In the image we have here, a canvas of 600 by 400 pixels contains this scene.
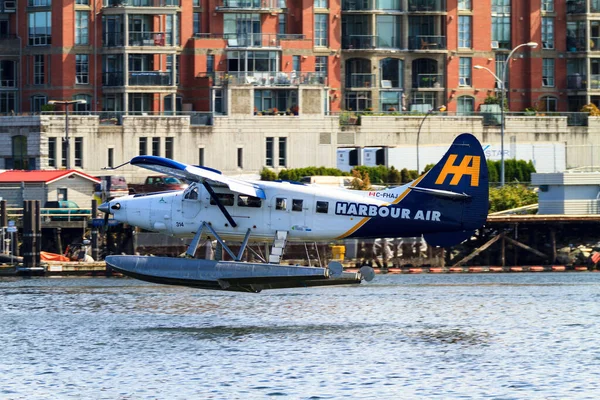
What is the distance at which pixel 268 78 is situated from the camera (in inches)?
3989

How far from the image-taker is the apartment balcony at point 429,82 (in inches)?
4385

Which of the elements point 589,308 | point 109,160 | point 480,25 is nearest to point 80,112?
point 109,160

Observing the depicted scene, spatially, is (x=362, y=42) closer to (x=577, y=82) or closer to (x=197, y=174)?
(x=577, y=82)

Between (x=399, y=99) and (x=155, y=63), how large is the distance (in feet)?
63.6

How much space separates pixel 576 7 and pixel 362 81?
59.4 feet

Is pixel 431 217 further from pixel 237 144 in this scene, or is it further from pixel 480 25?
pixel 480 25

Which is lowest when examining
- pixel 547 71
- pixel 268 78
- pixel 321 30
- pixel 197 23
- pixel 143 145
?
pixel 143 145

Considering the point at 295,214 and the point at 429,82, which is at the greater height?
the point at 429,82

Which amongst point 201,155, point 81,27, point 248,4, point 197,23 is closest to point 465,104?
Answer: point 248,4

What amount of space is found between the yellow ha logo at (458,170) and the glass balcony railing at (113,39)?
6032 cm

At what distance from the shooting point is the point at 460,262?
7075 centimetres

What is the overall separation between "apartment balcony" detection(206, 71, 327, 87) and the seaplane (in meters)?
56.9

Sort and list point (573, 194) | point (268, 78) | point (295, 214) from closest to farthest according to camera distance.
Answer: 1. point (295, 214)
2. point (573, 194)
3. point (268, 78)

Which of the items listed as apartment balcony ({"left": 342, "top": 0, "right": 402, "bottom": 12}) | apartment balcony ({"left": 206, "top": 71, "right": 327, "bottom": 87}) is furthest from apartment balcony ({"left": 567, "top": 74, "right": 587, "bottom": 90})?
apartment balcony ({"left": 206, "top": 71, "right": 327, "bottom": 87})
